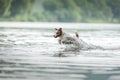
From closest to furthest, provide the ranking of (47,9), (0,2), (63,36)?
(63,36)
(0,2)
(47,9)

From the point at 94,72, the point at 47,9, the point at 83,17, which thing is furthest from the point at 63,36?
the point at 47,9

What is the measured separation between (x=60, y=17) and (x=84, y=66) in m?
147

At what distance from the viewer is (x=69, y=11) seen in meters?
165

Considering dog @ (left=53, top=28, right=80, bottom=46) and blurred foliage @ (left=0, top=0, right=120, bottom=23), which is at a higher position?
blurred foliage @ (left=0, top=0, right=120, bottom=23)

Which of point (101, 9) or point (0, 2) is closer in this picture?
point (0, 2)

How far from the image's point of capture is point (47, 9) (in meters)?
172

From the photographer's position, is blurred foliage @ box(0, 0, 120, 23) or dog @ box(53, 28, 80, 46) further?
blurred foliage @ box(0, 0, 120, 23)

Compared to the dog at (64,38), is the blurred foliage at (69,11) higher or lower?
higher

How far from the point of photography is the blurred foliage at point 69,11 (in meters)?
142

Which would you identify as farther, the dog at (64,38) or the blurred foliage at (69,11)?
the blurred foliage at (69,11)

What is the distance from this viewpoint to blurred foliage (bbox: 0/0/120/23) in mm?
142500

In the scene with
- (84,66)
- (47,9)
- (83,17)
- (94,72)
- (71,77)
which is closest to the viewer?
(71,77)

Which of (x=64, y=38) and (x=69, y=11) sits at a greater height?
(x=69, y=11)

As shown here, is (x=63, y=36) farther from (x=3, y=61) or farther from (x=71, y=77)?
(x=71, y=77)
